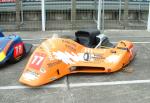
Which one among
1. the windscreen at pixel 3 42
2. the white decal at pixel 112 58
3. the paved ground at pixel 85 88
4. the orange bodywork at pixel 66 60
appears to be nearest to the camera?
the paved ground at pixel 85 88

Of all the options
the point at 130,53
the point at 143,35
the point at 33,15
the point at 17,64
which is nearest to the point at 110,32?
the point at 143,35

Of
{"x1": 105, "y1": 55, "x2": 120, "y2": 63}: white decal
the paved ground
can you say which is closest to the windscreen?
the paved ground

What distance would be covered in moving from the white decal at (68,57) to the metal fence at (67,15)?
462 centimetres

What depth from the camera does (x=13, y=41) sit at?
22.3 feet

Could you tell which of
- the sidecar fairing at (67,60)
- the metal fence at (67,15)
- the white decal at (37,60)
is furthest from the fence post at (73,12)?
the white decal at (37,60)

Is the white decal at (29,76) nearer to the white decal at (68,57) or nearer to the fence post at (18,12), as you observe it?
the white decal at (68,57)

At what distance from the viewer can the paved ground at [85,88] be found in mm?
5051

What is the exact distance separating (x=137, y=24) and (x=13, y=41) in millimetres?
5753

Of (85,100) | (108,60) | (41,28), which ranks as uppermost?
(41,28)

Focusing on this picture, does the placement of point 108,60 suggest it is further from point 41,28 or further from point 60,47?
point 41,28

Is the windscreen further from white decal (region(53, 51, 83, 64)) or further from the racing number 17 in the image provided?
white decal (region(53, 51, 83, 64))

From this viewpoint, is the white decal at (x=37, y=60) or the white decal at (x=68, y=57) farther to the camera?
the white decal at (x=68, y=57)

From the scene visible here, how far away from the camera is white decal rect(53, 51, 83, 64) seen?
589cm

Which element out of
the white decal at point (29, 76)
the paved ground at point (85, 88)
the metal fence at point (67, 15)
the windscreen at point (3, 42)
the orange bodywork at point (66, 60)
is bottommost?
the paved ground at point (85, 88)
